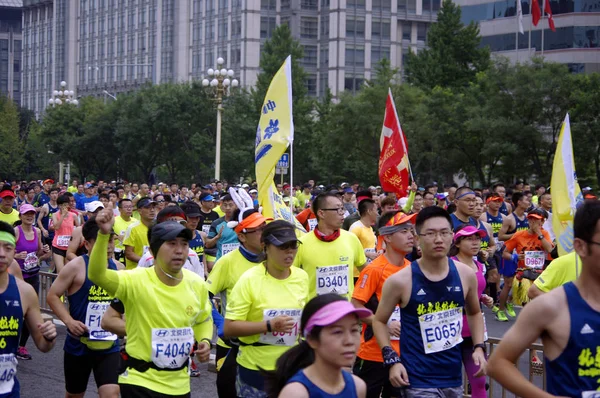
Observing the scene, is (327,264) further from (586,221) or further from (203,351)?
(586,221)

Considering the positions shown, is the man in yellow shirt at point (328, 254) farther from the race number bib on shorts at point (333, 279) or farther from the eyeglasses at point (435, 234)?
the eyeglasses at point (435, 234)

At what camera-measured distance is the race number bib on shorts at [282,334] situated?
6.64 m

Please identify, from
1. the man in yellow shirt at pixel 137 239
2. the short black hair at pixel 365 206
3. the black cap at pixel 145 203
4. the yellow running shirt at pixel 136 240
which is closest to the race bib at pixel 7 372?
the man in yellow shirt at pixel 137 239

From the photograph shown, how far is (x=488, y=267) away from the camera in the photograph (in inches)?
585

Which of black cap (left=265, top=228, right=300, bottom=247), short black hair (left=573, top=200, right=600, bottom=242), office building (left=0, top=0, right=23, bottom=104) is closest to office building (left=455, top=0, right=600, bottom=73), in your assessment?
black cap (left=265, top=228, right=300, bottom=247)

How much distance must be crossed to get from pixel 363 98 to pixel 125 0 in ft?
218

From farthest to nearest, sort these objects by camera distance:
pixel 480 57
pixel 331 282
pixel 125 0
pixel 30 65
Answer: pixel 30 65 → pixel 125 0 → pixel 480 57 → pixel 331 282

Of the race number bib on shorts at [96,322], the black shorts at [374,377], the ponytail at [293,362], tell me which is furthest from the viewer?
the race number bib on shorts at [96,322]

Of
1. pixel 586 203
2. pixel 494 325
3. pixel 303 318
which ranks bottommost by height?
pixel 494 325

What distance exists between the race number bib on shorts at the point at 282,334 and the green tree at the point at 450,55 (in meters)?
53.2

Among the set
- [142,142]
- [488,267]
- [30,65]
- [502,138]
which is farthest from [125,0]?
[488,267]

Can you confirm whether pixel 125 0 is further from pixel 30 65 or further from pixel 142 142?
pixel 142 142

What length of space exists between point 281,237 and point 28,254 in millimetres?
6791

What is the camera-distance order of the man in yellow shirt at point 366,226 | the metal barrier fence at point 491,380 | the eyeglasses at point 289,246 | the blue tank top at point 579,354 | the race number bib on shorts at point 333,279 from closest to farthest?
the blue tank top at point 579,354, the eyeglasses at point 289,246, the metal barrier fence at point 491,380, the race number bib on shorts at point 333,279, the man in yellow shirt at point 366,226
